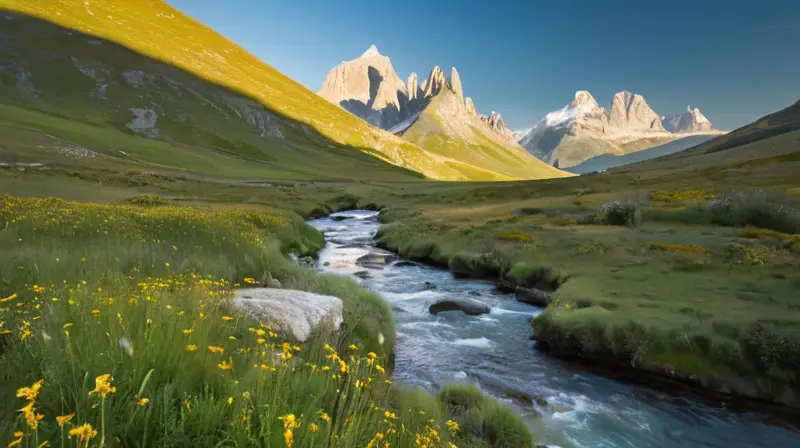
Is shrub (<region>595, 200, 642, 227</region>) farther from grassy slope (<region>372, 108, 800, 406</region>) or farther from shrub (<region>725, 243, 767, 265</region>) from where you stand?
shrub (<region>725, 243, 767, 265</region>)

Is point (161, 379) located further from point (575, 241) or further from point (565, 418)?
point (575, 241)

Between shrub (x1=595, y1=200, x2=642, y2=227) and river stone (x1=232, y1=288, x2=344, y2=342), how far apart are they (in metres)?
33.9

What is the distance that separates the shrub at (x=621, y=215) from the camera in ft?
123

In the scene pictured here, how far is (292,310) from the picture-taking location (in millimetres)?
9766

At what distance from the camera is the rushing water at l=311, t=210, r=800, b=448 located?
36.6ft

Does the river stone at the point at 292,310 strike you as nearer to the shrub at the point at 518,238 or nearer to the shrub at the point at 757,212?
the shrub at the point at 518,238

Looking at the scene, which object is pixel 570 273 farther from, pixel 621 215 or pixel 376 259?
pixel 621 215

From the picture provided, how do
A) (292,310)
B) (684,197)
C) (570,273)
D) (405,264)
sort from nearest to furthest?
(292,310), (570,273), (405,264), (684,197)

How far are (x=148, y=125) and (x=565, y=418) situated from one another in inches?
7097

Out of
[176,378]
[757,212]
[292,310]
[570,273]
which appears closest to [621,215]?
[757,212]

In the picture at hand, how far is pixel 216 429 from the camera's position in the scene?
11.5ft

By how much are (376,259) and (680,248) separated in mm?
19960

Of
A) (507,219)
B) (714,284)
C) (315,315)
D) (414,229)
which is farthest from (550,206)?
(315,315)

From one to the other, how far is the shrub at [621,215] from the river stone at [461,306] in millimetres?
22634
